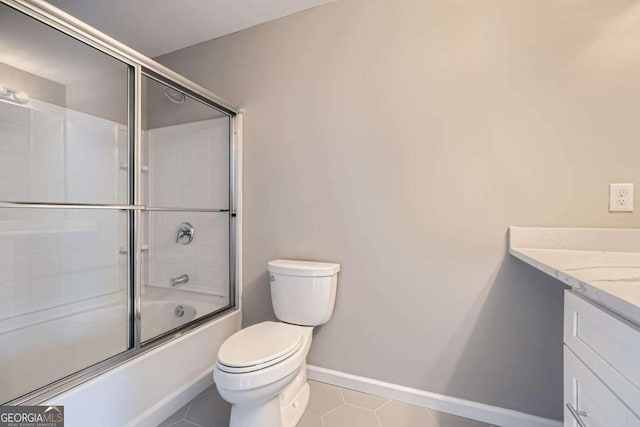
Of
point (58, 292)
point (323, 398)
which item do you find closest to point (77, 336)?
point (58, 292)

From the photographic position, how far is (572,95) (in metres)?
1.19

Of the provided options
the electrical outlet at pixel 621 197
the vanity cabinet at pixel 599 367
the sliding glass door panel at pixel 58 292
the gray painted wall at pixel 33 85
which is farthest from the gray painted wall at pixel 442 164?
the gray painted wall at pixel 33 85

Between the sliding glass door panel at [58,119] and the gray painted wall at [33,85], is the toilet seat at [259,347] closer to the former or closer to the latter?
the sliding glass door panel at [58,119]

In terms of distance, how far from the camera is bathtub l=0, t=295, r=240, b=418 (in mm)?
1355

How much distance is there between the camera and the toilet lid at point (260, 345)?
1.09m

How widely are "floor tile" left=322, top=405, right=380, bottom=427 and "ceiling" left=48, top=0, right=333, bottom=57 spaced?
222cm

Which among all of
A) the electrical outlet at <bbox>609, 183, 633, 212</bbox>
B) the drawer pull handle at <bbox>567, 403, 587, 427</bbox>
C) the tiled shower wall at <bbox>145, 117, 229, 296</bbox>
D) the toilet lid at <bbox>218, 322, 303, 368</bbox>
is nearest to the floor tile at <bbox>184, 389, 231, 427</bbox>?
the toilet lid at <bbox>218, 322, 303, 368</bbox>

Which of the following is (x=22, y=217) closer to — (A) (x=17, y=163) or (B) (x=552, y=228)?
(A) (x=17, y=163)

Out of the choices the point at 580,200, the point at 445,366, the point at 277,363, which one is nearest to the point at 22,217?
the point at 277,363

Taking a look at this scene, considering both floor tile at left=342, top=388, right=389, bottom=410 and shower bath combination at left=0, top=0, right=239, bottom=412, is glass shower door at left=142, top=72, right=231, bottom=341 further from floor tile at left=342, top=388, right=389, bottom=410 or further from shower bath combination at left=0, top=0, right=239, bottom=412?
floor tile at left=342, top=388, right=389, bottom=410

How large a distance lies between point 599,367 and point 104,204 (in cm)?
197

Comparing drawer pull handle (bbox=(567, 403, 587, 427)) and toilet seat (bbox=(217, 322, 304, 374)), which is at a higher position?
drawer pull handle (bbox=(567, 403, 587, 427))

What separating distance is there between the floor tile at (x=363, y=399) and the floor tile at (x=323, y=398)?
4 centimetres

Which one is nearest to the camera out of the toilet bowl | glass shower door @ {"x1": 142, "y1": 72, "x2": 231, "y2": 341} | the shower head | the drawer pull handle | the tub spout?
the drawer pull handle
